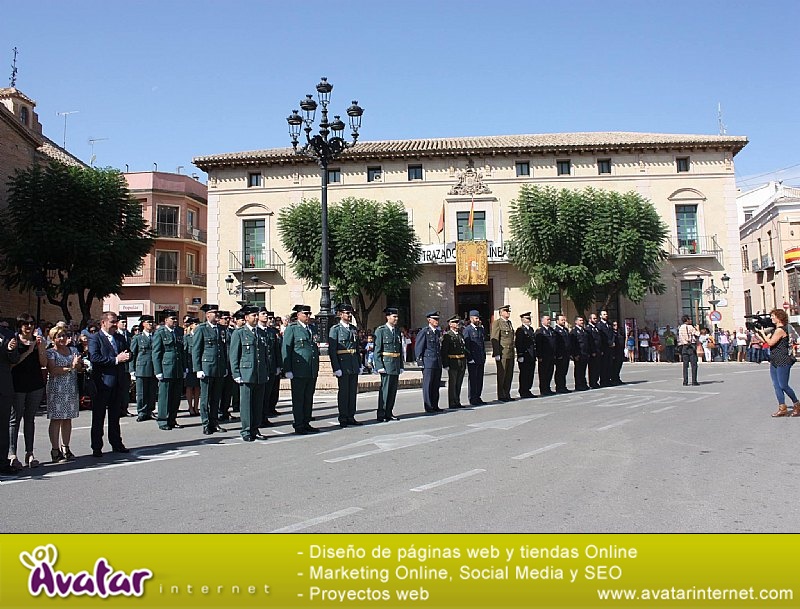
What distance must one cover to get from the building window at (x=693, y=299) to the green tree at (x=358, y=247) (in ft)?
48.5

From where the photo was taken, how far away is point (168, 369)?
1142 cm

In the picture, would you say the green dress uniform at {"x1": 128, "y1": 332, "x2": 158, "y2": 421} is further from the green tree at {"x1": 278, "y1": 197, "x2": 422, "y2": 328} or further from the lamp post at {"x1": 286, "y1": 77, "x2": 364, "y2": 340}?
the green tree at {"x1": 278, "y1": 197, "x2": 422, "y2": 328}

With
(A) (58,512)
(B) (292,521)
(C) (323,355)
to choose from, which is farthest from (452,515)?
(C) (323,355)

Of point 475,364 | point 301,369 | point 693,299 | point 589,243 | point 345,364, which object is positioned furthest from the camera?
point 693,299

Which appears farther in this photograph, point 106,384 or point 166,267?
point 166,267

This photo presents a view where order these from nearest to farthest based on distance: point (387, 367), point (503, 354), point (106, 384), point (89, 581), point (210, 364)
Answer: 1. point (89, 581)
2. point (106, 384)
3. point (210, 364)
4. point (387, 367)
5. point (503, 354)

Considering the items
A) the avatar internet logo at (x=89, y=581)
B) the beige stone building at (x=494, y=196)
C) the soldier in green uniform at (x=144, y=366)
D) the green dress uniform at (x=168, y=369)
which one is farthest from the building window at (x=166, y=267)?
the avatar internet logo at (x=89, y=581)

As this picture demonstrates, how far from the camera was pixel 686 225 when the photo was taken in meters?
35.6

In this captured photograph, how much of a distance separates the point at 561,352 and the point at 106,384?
10566mm

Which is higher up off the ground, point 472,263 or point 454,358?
point 472,263

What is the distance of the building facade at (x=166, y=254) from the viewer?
4388 cm

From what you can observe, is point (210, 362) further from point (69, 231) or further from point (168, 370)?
point (69, 231)

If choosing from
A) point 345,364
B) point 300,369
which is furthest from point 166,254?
point 300,369

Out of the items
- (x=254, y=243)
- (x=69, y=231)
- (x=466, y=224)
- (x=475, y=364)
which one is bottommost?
(x=475, y=364)
